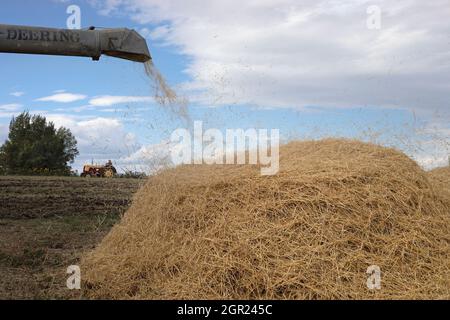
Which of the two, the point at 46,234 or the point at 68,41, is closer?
the point at 68,41

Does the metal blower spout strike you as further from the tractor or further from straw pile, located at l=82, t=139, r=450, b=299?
the tractor

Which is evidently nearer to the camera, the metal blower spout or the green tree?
the metal blower spout

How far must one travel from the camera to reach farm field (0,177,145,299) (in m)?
5.39

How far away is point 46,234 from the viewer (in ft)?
27.3

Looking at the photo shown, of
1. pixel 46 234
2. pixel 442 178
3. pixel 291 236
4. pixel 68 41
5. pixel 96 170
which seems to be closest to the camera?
pixel 291 236

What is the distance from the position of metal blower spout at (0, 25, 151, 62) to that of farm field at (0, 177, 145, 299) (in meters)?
1.91

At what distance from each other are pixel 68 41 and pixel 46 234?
4230mm

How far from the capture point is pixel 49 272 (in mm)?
5871

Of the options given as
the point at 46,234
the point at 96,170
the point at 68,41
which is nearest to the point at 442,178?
the point at 68,41

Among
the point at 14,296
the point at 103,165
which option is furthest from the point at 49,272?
the point at 103,165

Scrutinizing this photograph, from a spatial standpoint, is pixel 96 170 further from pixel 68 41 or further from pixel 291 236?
pixel 291 236

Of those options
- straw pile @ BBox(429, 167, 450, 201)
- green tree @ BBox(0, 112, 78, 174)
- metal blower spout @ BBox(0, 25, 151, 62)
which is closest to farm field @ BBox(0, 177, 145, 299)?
metal blower spout @ BBox(0, 25, 151, 62)

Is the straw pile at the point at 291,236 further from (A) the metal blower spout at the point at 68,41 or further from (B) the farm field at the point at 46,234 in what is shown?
(A) the metal blower spout at the point at 68,41

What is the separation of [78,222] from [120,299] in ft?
17.1
